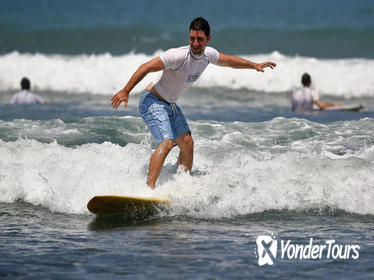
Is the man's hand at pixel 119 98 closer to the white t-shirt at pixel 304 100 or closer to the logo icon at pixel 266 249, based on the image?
the logo icon at pixel 266 249

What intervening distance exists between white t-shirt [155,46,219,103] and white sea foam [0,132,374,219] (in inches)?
41.3

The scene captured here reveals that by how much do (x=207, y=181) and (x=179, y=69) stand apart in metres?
1.41

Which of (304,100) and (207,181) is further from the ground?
(304,100)

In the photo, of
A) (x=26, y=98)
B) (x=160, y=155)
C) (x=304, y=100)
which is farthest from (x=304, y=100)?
(x=160, y=155)

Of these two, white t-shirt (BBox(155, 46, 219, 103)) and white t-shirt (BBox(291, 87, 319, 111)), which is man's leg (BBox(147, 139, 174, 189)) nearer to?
white t-shirt (BBox(155, 46, 219, 103))

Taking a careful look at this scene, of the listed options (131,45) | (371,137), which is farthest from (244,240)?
(131,45)

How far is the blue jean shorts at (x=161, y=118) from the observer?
273 inches

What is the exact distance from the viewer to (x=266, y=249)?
566cm

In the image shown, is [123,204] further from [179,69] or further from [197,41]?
[197,41]

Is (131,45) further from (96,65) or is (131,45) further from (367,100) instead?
(367,100)

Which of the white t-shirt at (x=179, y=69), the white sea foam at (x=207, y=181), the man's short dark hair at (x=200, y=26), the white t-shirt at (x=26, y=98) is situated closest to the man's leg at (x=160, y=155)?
the white sea foam at (x=207, y=181)

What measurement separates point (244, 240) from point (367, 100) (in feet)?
42.7

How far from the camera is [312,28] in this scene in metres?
26.9

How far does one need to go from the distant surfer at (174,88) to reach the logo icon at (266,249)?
153 centimetres
